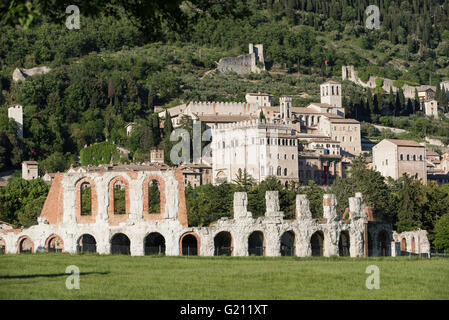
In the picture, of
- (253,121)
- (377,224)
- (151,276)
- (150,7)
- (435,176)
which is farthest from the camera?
(435,176)

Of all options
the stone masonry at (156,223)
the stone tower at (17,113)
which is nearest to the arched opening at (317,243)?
the stone masonry at (156,223)

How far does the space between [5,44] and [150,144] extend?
170 ft

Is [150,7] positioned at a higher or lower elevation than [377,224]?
higher

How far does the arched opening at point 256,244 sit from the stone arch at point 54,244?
29.1 ft

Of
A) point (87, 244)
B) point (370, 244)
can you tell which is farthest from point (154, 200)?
point (370, 244)

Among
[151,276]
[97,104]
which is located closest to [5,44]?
[97,104]

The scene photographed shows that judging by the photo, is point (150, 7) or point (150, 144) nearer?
point (150, 7)

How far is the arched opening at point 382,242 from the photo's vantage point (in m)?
48.8

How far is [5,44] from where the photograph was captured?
146125 millimetres

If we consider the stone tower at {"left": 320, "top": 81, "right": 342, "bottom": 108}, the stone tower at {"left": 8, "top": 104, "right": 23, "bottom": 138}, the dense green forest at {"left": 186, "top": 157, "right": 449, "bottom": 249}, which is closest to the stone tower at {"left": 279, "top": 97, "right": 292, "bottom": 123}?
the stone tower at {"left": 320, "top": 81, "right": 342, "bottom": 108}

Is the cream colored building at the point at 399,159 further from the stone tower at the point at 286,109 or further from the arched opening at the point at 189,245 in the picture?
the arched opening at the point at 189,245
